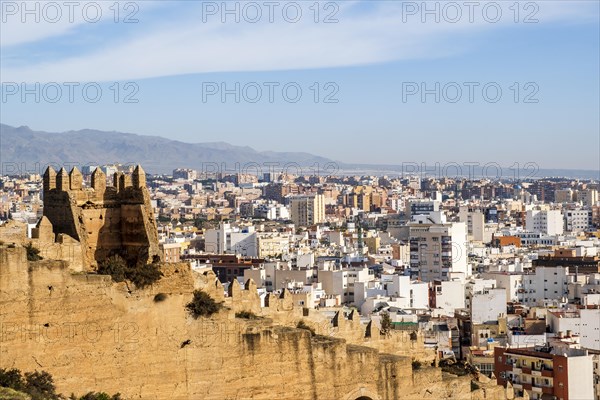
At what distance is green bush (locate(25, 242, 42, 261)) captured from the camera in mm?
21484

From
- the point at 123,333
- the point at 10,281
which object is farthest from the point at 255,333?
the point at 10,281

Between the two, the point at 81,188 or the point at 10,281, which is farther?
the point at 81,188

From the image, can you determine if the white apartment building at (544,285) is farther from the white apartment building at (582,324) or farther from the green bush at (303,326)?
the green bush at (303,326)

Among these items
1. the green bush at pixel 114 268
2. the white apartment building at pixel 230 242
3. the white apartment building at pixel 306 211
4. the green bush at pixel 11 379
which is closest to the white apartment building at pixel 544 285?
the white apartment building at pixel 230 242

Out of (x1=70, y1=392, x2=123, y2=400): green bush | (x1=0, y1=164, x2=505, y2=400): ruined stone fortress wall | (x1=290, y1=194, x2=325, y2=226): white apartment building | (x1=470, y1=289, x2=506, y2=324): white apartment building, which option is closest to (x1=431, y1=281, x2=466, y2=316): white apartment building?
(x1=470, y1=289, x2=506, y2=324): white apartment building

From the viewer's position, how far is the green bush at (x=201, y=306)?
77.7 ft

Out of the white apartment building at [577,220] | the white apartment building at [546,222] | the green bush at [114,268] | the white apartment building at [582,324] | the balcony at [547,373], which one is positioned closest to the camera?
the green bush at [114,268]

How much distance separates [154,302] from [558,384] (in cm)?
2134

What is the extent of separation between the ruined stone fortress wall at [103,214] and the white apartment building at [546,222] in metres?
116

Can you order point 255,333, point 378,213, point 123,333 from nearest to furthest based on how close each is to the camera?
point 123,333 → point 255,333 → point 378,213

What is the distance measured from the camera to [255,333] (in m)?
24.3

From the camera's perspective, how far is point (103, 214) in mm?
24453

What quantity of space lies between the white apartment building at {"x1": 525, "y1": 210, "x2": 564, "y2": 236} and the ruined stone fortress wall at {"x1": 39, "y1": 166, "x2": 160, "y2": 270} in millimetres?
116222

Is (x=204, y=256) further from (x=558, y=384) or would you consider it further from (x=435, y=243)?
(x=558, y=384)
